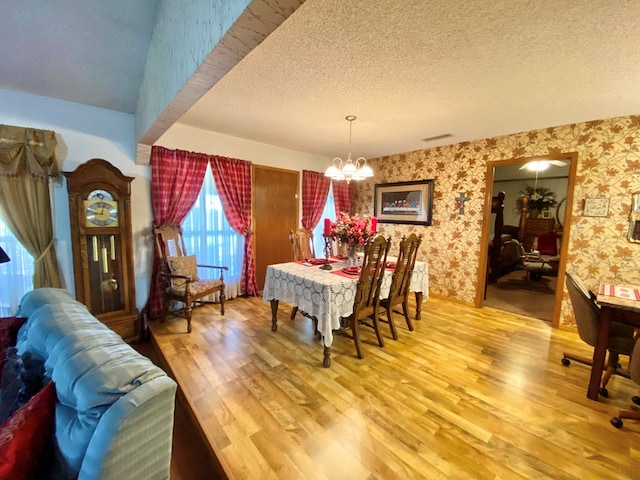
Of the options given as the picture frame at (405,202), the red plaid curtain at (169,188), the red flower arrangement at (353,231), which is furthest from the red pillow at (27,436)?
the picture frame at (405,202)

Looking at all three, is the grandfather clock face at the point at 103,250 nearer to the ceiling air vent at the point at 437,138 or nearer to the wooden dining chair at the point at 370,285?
the wooden dining chair at the point at 370,285

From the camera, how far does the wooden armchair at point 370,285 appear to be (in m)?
2.15

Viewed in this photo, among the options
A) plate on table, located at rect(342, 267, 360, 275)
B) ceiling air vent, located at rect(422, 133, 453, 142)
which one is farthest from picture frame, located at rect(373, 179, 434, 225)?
plate on table, located at rect(342, 267, 360, 275)

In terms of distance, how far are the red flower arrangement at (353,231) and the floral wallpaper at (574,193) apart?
1892 millimetres

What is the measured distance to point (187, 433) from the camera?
1.62 m

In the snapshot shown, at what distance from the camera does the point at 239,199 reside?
368 centimetres

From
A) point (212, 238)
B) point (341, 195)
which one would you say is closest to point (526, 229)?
point (341, 195)

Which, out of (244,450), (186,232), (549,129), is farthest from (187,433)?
(549,129)

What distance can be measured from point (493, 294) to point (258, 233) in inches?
158

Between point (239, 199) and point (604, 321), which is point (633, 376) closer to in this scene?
point (604, 321)

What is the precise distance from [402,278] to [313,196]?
7.97 feet

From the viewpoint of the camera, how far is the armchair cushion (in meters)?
2.87

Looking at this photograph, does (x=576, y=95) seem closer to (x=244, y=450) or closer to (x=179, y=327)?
(x=244, y=450)

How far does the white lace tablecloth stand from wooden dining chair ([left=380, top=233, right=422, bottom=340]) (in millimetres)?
76
